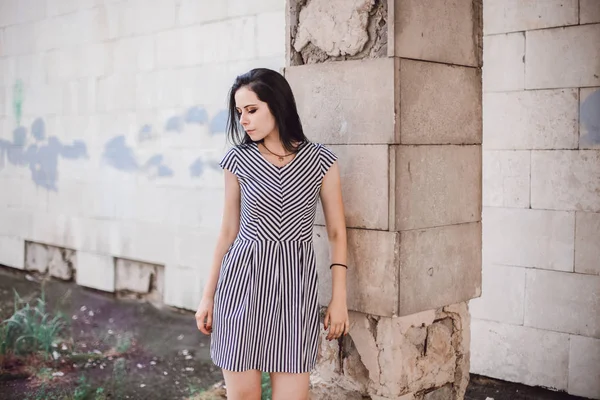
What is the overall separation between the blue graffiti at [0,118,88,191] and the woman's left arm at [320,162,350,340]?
4.71 m

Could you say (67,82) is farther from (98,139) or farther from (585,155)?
(585,155)

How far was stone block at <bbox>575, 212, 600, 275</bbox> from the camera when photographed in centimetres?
404

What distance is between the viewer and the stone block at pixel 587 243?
159 inches

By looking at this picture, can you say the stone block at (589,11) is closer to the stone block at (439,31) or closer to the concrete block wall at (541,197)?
the concrete block wall at (541,197)

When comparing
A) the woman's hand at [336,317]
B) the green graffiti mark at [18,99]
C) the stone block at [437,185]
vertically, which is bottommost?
the woman's hand at [336,317]

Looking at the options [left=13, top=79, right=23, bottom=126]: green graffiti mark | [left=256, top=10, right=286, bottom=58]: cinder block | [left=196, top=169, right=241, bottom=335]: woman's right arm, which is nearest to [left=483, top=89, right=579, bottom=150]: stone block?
[left=256, top=10, right=286, bottom=58]: cinder block

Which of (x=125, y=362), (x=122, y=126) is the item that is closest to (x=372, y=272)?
(x=125, y=362)

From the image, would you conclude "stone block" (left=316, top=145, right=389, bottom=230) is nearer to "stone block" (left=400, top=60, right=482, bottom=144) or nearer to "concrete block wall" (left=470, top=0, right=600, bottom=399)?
"stone block" (left=400, top=60, right=482, bottom=144)

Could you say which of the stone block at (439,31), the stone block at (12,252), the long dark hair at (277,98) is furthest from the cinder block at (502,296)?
the stone block at (12,252)

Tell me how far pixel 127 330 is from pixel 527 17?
3.92 metres

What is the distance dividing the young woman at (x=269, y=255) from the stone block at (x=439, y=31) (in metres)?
0.53

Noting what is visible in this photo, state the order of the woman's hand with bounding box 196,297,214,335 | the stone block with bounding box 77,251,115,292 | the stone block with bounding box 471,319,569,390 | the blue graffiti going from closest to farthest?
the woman's hand with bounding box 196,297,214,335 → the stone block with bounding box 471,319,569,390 → the stone block with bounding box 77,251,115,292 → the blue graffiti

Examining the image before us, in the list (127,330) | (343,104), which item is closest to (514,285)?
(343,104)

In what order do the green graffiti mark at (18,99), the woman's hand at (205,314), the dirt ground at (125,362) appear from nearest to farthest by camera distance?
1. the woman's hand at (205,314)
2. the dirt ground at (125,362)
3. the green graffiti mark at (18,99)
